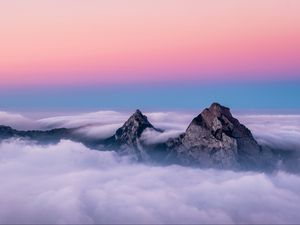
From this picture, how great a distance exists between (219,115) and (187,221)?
43.3 m

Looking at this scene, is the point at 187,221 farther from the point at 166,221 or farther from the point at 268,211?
the point at 268,211

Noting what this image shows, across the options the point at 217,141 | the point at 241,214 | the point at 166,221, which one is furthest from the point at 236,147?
the point at 166,221

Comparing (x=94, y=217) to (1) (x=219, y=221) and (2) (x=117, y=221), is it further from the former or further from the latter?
(1) (x=219, y=221)

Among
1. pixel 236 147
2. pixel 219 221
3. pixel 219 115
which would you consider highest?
pixel 219 115

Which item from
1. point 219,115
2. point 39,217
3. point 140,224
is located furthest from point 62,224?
point 219,115

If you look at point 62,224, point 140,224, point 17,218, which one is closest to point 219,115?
point 140,224

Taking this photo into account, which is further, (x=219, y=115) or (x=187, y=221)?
(x=219, y=115)

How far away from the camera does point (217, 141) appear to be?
656 ft

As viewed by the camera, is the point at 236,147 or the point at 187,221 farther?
the point at 236,147

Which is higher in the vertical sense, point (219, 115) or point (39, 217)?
point (219, 115)

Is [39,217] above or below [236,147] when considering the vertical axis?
below

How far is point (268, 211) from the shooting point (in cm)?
19988

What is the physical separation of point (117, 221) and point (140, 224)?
12.0m

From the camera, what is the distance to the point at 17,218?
198500 mm
